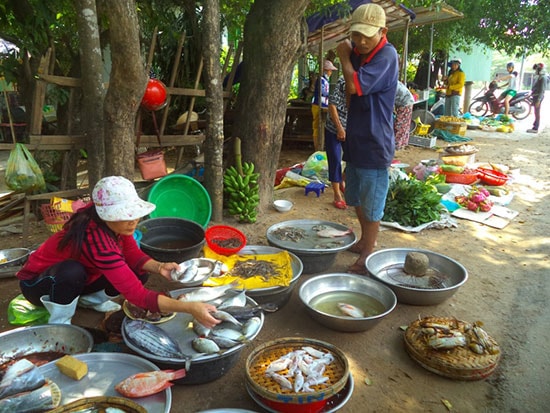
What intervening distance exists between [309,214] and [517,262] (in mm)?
2363

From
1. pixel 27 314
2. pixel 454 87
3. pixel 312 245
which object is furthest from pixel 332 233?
pixel 454 87

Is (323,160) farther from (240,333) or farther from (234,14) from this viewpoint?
(240,333)

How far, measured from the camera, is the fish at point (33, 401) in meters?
1.84

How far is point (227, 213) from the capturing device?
5.13 meters

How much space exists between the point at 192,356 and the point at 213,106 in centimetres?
296

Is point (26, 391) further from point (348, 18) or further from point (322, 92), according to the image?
point (348, 18)

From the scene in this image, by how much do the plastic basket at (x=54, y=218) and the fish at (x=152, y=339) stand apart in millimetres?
2059

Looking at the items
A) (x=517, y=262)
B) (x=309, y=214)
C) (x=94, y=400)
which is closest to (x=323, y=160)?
(x=309, y=214)

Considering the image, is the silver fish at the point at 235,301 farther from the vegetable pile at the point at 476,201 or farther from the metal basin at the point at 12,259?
the vegetable pile at the point at 476,201

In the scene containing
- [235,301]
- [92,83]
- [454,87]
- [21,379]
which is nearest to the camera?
[21,379]

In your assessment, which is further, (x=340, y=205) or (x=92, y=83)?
(x=340, y=205)

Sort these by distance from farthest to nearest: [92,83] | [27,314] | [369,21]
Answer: [92,83]
[369,21]
[27,314]

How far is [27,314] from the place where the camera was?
287cm

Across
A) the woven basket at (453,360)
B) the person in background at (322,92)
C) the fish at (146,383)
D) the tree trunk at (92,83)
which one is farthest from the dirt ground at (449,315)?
the person in background at (322,92)
